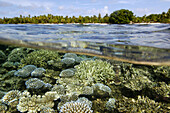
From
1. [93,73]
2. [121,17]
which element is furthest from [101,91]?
[121,17]

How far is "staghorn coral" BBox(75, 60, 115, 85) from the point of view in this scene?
703 centimetres

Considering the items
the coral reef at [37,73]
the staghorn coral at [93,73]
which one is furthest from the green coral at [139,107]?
the coral reef at [37,73]

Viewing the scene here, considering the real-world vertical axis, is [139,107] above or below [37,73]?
below

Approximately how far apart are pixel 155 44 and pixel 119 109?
3333 mm

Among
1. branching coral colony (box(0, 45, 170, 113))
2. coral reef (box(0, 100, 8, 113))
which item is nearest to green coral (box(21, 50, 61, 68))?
branching coral colony (box(0, 45, 170, 113))

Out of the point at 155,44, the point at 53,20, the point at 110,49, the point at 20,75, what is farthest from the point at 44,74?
the point at 53,20

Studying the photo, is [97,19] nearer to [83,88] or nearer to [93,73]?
[93,73]

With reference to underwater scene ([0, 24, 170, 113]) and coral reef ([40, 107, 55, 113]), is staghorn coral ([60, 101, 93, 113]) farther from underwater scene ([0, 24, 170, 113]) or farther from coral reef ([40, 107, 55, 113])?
coral reef ([40, 107, 55, 113])

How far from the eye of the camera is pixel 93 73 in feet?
23.6

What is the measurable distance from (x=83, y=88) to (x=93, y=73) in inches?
49.4

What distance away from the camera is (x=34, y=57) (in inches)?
359

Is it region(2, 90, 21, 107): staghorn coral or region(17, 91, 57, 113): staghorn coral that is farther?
region(2, 90, 21, 107): staghorn coral

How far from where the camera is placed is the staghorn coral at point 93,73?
703 centimetres

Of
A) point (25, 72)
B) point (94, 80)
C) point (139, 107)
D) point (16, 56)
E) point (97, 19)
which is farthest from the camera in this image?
point (97, 19)
